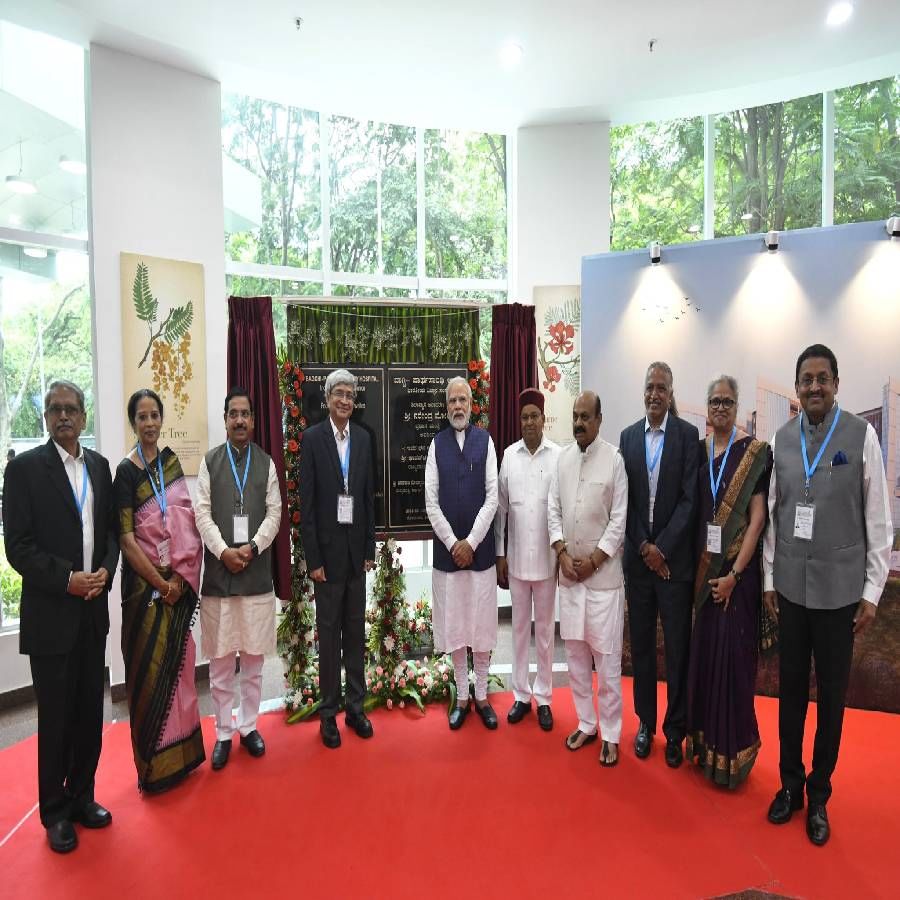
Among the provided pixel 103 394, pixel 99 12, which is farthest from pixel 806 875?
pixel 99 12

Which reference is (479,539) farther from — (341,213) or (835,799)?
(341,213)

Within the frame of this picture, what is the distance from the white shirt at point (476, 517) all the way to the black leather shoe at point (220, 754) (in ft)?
5.25

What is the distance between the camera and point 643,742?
3414 millimetres

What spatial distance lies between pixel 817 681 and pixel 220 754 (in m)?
2.95

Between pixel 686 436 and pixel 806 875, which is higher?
pixel 686 436

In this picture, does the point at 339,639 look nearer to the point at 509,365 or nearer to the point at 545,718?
the point at 545,718

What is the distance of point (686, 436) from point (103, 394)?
12.2ft

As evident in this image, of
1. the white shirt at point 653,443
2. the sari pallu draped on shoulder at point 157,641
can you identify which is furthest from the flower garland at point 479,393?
the sari pallu draped on shoulder at point 157,641

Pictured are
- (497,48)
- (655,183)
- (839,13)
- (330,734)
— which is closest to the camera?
(330,734)

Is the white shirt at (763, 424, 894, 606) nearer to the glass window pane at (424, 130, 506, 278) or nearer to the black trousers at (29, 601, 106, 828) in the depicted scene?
the black trousers at (29, 601, 106, 828)

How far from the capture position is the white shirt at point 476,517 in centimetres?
368

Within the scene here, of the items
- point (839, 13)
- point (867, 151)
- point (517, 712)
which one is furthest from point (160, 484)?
point (867, 151)

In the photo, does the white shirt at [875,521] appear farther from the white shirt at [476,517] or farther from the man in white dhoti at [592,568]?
the white shirt at [476,517]

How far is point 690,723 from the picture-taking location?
10.6ft
